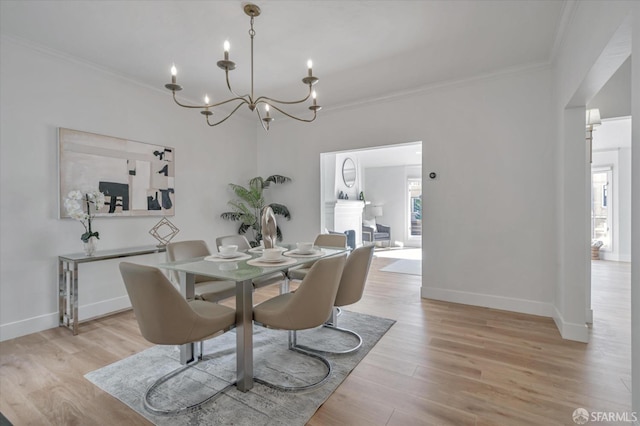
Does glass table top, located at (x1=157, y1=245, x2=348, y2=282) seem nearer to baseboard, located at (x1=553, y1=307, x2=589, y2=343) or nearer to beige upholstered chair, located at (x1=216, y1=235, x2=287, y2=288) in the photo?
beige upholstered chair, located at (x1=216, y1=235, x2=287, y2=288)

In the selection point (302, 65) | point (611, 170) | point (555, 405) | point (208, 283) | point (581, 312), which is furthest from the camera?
point (611, 170)

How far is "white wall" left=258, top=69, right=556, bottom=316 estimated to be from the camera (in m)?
3.20

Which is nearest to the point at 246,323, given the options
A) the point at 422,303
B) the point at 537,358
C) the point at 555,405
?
the point at 555,405

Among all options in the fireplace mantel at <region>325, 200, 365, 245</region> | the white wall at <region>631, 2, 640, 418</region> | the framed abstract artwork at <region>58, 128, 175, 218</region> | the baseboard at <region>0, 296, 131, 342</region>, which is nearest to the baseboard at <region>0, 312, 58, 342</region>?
the baseboard at <region>0, 296, 131, 342</region>

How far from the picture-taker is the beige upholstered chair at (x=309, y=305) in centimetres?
187

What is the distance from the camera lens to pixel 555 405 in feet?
5.71

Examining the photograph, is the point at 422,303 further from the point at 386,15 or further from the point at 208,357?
the point at 386,15

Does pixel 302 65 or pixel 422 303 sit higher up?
pixel 302 65

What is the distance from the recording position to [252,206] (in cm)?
488

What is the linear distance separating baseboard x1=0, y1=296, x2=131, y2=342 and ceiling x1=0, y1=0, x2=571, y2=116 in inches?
101

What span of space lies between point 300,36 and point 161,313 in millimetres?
2448

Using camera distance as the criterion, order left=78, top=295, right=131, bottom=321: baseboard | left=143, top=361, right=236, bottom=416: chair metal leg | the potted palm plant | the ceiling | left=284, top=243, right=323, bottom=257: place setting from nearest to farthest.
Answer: left=143, top=361, right=236, bottom=416: chair metal leg, the ceiling, left=284, top=243, right=323, bottom=257: place setting, left=78, top=295, right=131, bottom=321: baseboard, the potted palm plant

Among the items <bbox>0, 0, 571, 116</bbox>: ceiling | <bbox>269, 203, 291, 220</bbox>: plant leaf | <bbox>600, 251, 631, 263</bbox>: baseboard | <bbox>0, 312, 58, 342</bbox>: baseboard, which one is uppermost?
<bbox>0, 0, 571, 116</bbox>: ceiling

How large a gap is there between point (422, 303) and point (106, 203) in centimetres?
382
